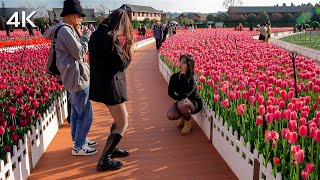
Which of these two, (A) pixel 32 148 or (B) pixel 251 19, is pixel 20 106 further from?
(B) pixel 251 19

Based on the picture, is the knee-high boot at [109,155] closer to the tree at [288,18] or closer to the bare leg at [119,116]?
the bare leg at [119,116]

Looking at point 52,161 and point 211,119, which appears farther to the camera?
point 211,119

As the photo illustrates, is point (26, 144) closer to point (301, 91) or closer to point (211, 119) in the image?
point (211, 119)

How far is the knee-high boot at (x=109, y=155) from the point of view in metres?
4.79

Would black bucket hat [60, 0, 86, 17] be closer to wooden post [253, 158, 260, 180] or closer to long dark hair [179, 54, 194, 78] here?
long dark hair [179, 54, 194, 78]

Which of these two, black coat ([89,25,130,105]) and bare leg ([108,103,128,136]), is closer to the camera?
black coat ([89,25,130,105])

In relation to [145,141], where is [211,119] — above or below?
above

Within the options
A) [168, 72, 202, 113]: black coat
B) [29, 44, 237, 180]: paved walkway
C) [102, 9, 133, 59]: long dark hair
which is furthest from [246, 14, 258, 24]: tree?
[102, 9, 133, 59]: long dark hair

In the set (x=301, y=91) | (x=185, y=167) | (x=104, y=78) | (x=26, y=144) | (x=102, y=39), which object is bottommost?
(x=185, y=167)

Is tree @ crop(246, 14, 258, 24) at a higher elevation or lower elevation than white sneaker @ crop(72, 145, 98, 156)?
higher

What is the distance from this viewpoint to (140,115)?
784 centimetres

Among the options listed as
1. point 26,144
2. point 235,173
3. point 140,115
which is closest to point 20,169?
point 26,144

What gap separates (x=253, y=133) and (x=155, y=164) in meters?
1.46

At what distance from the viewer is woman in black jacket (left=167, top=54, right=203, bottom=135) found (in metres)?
6.21
